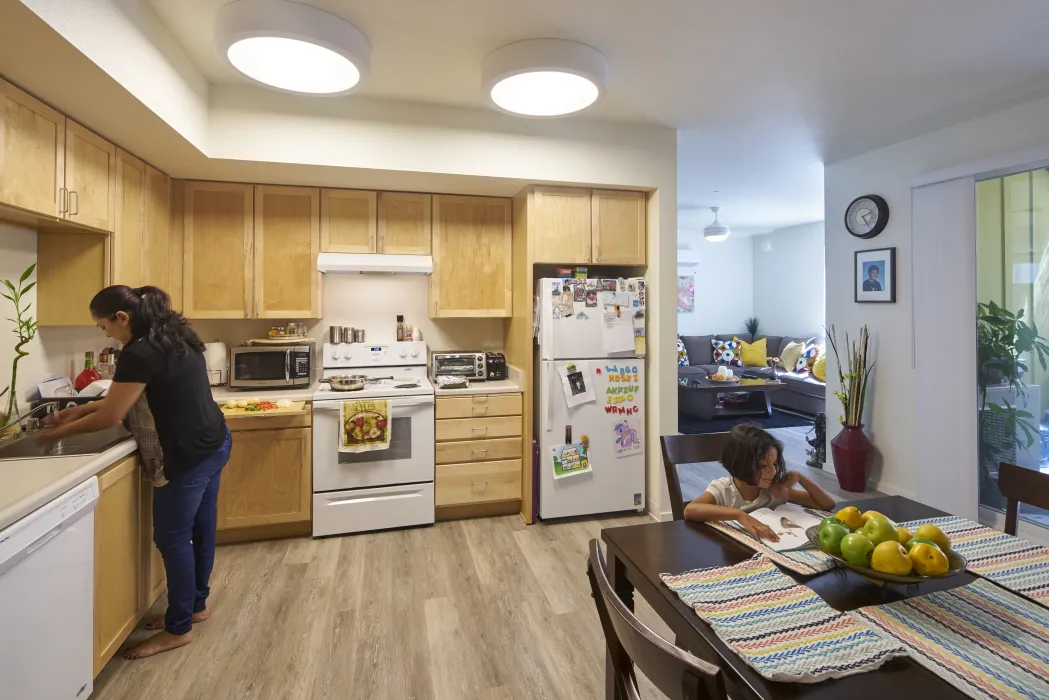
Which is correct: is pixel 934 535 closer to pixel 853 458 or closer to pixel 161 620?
pixel 161 620

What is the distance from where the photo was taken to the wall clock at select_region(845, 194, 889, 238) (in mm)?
3896

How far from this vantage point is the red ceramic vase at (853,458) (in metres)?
3.93

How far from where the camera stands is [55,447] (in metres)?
1.96

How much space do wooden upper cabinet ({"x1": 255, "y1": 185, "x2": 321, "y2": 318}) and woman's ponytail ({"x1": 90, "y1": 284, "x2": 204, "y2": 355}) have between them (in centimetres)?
133

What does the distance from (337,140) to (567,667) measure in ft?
9.12

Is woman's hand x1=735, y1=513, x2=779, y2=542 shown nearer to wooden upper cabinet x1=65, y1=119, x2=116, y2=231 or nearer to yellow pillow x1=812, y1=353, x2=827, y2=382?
wooden upper cabinet x1=65, y1=119, x2=116, y2=231

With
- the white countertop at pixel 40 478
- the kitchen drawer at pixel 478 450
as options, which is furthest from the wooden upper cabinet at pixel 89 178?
the kitchen drawer at pixel 478 450

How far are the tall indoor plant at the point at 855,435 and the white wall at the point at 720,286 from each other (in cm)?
440

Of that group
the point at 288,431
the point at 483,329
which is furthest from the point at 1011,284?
the point at 288,431

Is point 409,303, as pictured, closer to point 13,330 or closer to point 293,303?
point 293,303

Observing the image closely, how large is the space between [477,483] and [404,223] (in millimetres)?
1772

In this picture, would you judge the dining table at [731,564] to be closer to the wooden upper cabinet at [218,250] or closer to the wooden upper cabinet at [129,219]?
the wooden upper cabinet at [129,219]

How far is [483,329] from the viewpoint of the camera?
156 inches

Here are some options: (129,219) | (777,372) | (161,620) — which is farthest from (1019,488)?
(777,372)
